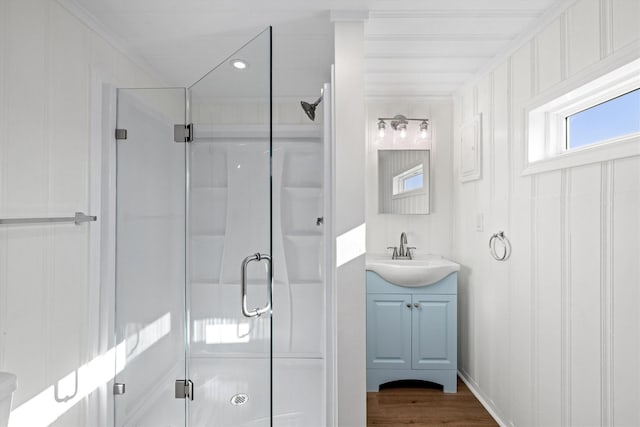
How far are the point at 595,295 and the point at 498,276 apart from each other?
789 mm

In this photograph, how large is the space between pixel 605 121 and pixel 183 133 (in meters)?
1.97

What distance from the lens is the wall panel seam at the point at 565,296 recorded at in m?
1.60

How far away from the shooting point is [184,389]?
168cm

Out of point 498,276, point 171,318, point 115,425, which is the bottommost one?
point 115,425

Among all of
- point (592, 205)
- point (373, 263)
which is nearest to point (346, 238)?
point (373, 263)

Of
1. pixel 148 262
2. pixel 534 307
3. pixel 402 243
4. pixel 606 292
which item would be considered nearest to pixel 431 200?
pixel 402 243

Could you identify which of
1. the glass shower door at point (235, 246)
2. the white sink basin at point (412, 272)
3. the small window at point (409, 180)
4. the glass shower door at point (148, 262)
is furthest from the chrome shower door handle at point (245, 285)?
the small window at point (409, 180)

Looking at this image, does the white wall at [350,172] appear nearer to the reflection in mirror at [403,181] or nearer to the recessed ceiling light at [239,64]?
the recessed ceiling light at [239,64]

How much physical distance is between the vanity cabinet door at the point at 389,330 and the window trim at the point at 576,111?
1.23 metres

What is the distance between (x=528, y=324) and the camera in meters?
1.91

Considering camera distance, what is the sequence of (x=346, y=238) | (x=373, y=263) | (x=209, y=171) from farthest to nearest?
(x=373, y=263) → (x=346, y=238) → (x=209, y=171)

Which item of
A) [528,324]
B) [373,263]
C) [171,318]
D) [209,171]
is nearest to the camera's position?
[209,171]

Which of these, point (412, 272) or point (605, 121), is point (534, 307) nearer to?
point (412, 272)

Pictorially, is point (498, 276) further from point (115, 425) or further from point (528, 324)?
point (115, 425)
